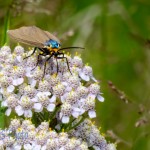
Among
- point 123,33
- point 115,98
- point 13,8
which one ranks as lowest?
point 115,98

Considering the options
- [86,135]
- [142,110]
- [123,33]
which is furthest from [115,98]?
Result: [86,135]

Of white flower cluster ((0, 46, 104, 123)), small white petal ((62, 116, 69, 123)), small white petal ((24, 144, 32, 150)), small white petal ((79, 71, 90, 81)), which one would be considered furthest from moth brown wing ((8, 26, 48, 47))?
small white petal ((24, 144, 32, 150))

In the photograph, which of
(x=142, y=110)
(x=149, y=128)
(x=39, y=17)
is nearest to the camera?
(x=142, y=110)

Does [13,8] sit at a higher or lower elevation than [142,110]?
higher

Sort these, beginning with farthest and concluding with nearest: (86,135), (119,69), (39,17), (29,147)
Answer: (119,69)
(39,17)
(86,135)
(29,147)

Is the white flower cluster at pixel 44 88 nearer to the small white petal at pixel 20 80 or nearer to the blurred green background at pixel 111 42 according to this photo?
the small white petal at pixel 20 80

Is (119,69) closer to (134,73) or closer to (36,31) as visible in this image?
(134,73)

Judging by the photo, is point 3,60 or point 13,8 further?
point 13,8

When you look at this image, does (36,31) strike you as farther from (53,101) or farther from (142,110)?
(142,110)
